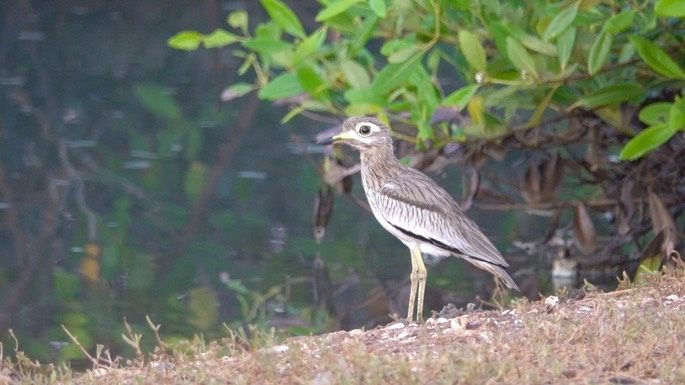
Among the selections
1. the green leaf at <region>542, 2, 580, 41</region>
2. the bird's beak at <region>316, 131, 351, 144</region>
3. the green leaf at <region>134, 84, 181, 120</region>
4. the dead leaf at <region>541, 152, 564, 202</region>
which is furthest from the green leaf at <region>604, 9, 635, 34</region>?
the green leaf at <region>134, 84, 181, 120</region>

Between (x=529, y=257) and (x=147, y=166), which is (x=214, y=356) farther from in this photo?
(x=147, y=166)

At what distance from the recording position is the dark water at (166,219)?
8.37m

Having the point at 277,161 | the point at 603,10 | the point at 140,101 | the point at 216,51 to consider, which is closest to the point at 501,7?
the point at 603,10

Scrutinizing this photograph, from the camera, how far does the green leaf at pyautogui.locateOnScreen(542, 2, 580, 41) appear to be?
6004 millimetres

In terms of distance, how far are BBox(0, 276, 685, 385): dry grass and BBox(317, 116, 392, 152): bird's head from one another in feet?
5.97

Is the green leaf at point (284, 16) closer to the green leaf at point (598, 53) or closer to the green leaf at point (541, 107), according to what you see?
the green leaf at point (541, 107)

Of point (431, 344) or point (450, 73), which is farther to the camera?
point (450, 73)

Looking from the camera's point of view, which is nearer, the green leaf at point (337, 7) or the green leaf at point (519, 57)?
the green leaf at point (337, 7)

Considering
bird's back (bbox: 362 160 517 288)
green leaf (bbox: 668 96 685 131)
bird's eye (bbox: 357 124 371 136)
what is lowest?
bird's back (bbox: 362 160 517 288)

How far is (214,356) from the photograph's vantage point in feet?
14.8

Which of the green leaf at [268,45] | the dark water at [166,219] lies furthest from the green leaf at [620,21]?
the dark water at [166,219]

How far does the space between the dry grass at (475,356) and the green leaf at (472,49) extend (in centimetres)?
205

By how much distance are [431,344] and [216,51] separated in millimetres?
13015

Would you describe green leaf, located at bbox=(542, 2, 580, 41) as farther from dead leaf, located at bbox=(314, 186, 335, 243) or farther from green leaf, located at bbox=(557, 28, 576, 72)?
dead leaf, located at bbox=(314, 186, 335, 243)
